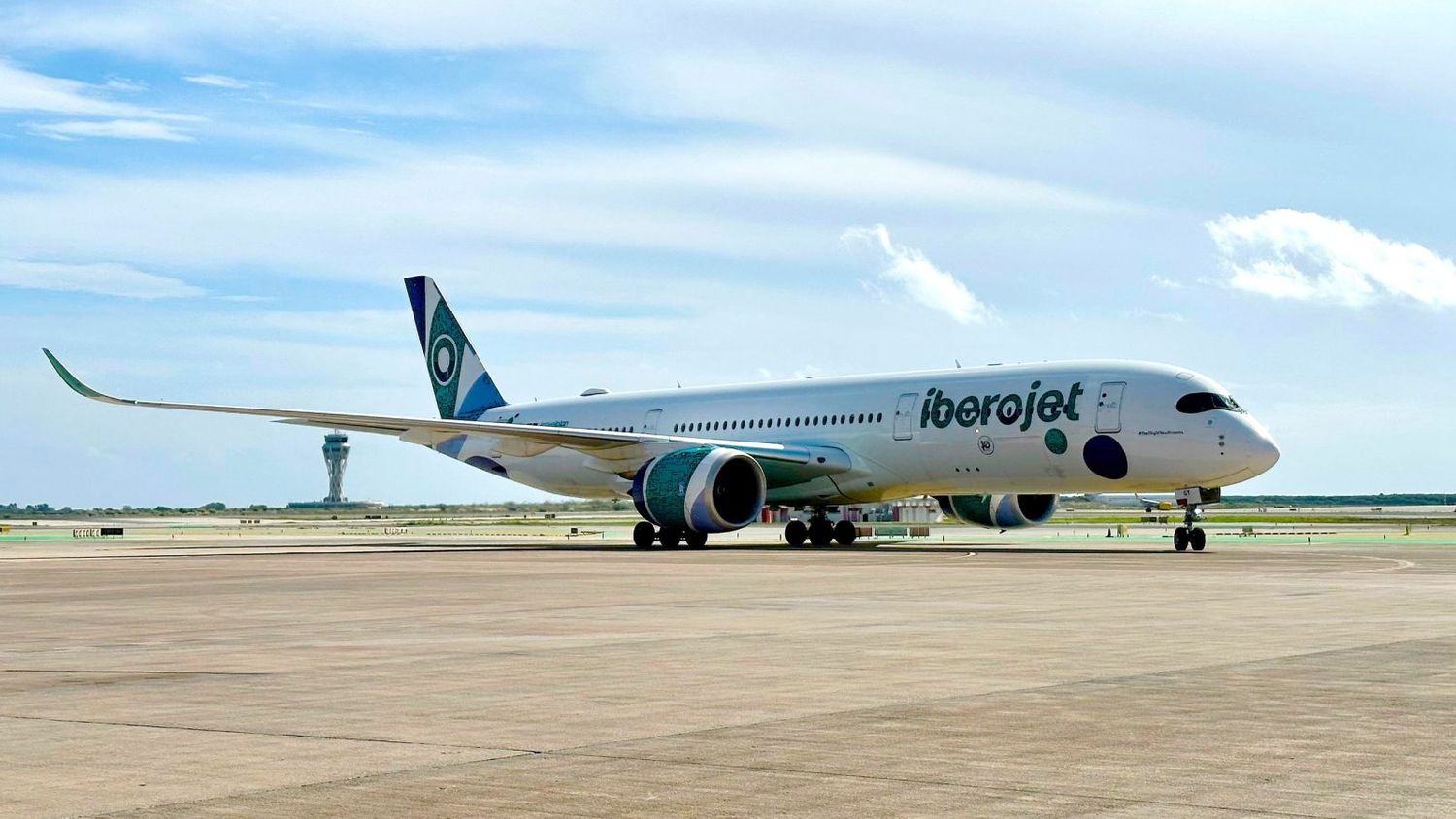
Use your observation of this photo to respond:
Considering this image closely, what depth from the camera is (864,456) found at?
38.2 m

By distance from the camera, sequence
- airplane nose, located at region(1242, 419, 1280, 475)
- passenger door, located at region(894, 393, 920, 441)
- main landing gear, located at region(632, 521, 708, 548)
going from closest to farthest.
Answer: airplane nose, located at region(1242, 419, 1280, 475)
passenger door, located at region(894, 393, 920, 441)
main landing gear, located at region(632, 521, 708, 548)

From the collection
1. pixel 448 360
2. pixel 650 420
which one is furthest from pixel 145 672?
pixel 448 360

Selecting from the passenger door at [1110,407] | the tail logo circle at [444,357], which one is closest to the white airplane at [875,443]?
the passenger door at [1110,407]

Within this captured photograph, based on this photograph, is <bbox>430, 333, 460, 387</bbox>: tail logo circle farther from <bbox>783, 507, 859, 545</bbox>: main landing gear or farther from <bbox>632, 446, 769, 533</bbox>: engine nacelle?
<bbox>632, 446, 769, 533</bbox>: engine nacelle

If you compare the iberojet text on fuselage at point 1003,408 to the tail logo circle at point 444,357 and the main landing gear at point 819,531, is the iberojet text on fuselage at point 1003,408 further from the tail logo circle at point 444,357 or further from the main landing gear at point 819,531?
the tail logo circle at point 444,357

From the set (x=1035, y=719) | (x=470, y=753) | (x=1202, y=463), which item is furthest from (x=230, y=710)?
(x=1202, y=463)

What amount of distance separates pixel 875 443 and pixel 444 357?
745 inches

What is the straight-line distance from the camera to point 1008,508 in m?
41.1

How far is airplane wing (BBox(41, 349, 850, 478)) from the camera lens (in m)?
37.1

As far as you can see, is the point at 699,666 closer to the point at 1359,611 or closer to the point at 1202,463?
the point at 1359,611

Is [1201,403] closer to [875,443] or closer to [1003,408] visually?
[1003,408]

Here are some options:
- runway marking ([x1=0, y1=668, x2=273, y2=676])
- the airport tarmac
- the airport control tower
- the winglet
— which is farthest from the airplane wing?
the airport control tower

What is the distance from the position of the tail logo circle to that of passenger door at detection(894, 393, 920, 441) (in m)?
18.8

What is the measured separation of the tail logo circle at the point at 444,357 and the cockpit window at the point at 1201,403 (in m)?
25.9
